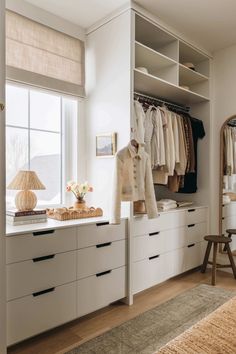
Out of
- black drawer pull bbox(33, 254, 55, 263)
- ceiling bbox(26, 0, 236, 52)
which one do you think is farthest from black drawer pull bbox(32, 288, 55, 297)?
ceiling bbox(26, 0, 236, 52)

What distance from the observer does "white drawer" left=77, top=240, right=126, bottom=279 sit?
2139 mm

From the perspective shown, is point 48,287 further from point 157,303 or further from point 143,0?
point 143,0

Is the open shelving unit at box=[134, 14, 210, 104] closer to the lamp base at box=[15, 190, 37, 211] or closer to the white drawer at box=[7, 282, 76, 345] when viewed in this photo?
the lamp base at box=[15, 190, 37, 211]

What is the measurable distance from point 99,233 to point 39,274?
55 cm

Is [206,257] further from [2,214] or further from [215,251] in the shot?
[2,214]

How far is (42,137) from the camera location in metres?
2.64

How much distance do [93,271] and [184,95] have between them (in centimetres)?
207

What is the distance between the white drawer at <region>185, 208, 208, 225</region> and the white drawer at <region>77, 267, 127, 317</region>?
1.04 m

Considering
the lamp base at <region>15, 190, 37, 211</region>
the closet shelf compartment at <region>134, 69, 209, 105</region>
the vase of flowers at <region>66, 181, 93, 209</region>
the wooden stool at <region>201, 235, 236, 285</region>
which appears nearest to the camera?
the lamp base at <region>15, 190, 37, 211</region>

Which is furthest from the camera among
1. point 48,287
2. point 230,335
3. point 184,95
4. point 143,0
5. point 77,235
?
point 184,95

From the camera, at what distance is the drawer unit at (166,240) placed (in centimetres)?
257

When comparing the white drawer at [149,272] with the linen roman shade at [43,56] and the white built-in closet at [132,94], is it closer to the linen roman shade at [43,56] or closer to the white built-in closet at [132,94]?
the white built-in closet at [132,94]

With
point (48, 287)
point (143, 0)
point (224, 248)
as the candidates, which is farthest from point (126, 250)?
point (143, 0)

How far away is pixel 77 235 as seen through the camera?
2.10m
